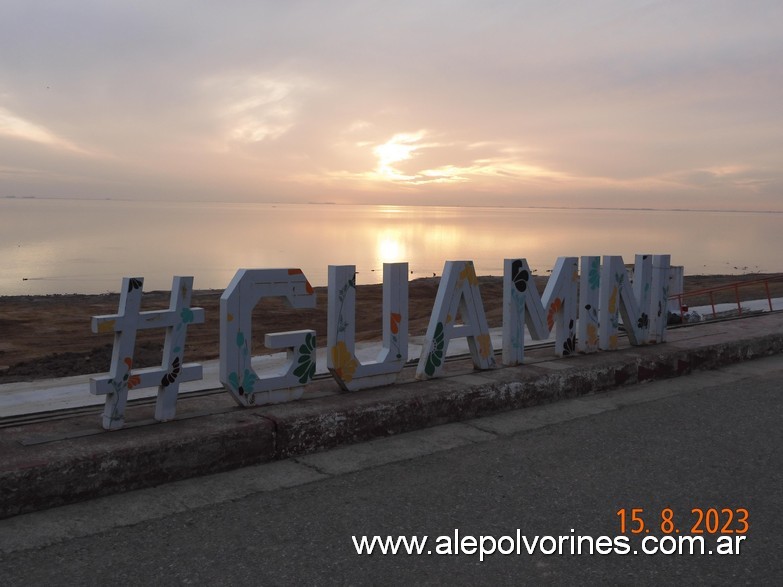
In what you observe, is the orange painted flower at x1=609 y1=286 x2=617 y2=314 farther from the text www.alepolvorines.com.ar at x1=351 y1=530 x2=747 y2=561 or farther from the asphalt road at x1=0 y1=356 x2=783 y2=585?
the text www.alepolvorines.com.ar at x1=351 y1=530 x2=747 y2=561

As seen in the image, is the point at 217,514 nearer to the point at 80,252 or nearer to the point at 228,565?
the point at 228,565

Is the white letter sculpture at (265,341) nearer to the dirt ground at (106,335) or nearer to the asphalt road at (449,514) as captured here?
the asphalt road at (449,514)

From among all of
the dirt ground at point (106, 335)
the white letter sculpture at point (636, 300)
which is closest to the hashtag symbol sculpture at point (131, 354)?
the white letter sculpture at point (636, 300)

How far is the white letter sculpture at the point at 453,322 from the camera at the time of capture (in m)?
6.21

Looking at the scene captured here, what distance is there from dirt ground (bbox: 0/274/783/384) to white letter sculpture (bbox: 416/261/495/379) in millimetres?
6189

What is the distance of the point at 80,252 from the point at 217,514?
47168 millimetres

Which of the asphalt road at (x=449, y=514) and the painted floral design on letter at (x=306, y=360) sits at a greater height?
the painted floral design on letter at (x=306, y=360)

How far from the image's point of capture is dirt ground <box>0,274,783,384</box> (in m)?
11.3

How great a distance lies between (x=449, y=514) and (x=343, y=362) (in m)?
2.06

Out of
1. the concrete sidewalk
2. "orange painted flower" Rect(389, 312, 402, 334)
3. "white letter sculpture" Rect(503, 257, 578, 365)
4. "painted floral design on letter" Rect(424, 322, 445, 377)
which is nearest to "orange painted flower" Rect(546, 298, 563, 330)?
"white letter sculpture" Rect(503, 257, 578, 365)

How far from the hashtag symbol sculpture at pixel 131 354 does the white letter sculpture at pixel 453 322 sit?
2.11 metres

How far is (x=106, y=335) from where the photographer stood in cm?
1416

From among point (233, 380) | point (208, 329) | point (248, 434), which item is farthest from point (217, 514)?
point (208, 329)

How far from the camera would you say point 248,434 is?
4527mm
